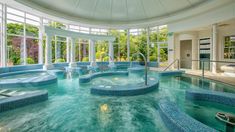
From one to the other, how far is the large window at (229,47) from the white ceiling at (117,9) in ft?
9.20

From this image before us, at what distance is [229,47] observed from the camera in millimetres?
10484

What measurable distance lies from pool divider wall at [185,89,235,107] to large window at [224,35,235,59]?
7.63m

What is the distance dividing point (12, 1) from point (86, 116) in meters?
8.74

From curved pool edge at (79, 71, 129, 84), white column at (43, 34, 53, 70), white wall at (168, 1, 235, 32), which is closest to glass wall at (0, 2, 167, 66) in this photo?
white column at (43, 34, 53, 70)

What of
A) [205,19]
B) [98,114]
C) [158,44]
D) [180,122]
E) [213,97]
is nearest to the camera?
[180,122]

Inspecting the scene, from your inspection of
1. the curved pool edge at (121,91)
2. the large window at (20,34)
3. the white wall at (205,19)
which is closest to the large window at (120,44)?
the white wall at (205,19)

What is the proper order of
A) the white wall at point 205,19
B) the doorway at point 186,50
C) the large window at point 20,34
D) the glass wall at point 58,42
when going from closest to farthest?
the white wall at point 205,19 → the large window at point 20,34 → the glass wall at point 58,42 → the doorway at point 186,50

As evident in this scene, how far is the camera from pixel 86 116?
365 cm

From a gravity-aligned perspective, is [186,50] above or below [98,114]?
above

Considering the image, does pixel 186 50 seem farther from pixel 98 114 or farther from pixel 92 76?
pixel 98 114

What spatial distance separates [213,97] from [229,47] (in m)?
7.99

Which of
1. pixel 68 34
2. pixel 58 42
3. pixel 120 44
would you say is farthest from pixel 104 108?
pixel 120 44

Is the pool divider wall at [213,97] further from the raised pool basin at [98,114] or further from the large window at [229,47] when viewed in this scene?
the large window at [229,47]

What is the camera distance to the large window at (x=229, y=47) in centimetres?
1033
